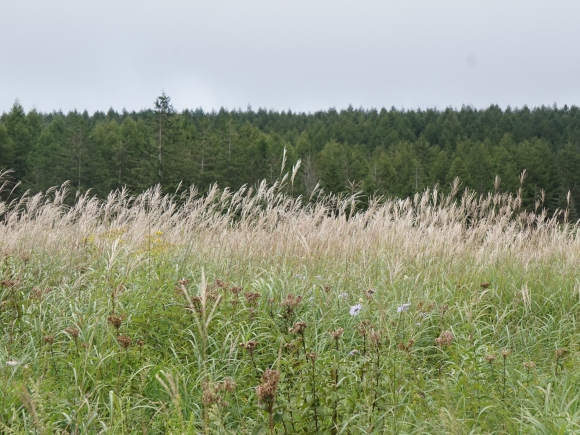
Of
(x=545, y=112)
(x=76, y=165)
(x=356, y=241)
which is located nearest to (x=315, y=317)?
(x=356, y=241)

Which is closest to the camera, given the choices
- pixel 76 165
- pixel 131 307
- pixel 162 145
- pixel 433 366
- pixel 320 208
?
pixel 433 366

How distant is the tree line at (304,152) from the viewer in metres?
41.1

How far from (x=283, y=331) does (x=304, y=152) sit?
7719cm

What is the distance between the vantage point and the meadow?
7.55ft

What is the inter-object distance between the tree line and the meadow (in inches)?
93.8

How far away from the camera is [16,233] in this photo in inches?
195

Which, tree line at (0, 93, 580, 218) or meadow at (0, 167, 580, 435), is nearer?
meadow at (0, 167, 580, 435)

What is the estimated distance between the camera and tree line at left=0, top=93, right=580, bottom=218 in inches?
1618

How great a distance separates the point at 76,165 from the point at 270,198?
45286 mm

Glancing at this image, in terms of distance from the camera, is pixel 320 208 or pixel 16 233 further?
pixel 320 208

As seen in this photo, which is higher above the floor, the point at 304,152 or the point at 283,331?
the point at 304,152

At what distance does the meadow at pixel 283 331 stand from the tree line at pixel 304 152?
2383mm

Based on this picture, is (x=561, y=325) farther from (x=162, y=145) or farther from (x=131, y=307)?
(x=162, y=145)

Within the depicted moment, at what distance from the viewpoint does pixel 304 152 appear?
79.6 m
